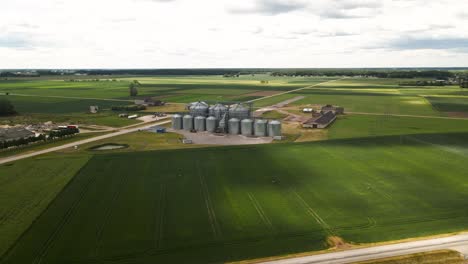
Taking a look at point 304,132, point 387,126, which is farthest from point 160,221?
point 387,126

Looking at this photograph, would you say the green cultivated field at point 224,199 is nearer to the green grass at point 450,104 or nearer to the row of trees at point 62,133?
the row of trees at point 62,133

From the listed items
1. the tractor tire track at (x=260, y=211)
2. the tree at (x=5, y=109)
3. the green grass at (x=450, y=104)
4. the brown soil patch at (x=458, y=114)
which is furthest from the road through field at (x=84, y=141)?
the green grass at (x=450, y=104)

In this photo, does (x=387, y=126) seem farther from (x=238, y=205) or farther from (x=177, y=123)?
(x=238, y=205)

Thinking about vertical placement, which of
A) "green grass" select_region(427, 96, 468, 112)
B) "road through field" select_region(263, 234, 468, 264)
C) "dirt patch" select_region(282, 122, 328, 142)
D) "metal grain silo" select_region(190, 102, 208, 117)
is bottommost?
"road through field" select_region(263, 234, 468, 264)

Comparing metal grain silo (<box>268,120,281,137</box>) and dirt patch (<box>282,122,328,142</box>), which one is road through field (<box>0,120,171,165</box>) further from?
dirt patch (<box>282,122,328,142</box>)

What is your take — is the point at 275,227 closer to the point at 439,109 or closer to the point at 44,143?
the point at 44,143

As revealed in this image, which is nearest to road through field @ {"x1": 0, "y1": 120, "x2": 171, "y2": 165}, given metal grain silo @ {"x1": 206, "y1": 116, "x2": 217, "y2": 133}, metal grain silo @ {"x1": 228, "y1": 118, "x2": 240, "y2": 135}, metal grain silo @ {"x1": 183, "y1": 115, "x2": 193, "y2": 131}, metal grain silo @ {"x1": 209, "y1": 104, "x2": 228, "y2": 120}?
metal grain silo @ {"x1": 183, "y1": 115, "x2": 193, "y2": 131}

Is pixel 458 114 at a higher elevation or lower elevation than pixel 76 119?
higher
